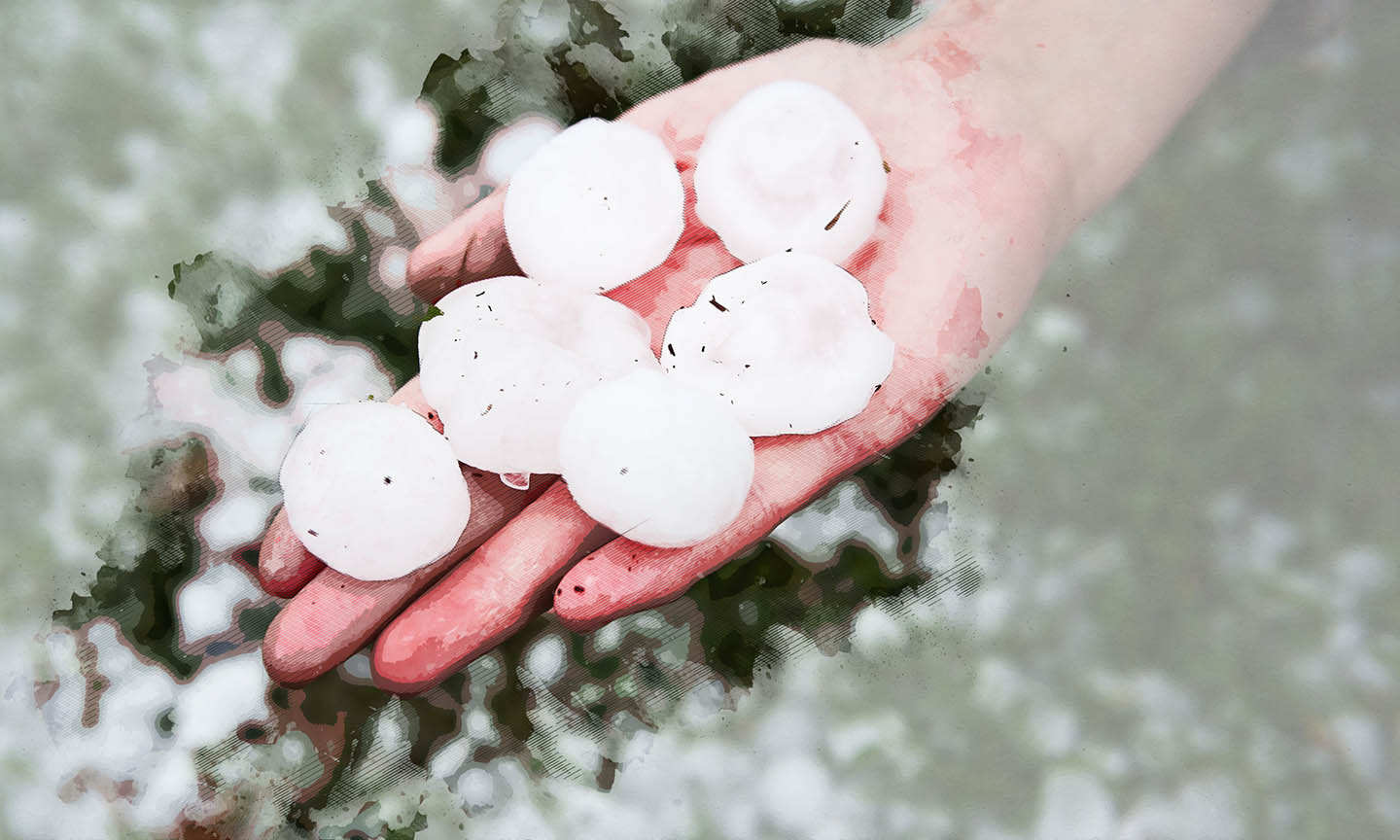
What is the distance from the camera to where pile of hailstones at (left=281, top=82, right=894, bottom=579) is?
789 mm

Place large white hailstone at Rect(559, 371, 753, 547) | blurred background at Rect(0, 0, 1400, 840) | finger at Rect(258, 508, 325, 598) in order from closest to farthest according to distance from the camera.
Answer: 1. large white hailstone at Rect(559, 371, 753, 547)
2. finger at Rect(258, 508, 325, 598)
3. blurred background at Rect(0, 0, 1400, 840)

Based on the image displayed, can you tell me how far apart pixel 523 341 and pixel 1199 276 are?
2.55 ft

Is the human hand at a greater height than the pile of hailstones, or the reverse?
the pile of hailstones

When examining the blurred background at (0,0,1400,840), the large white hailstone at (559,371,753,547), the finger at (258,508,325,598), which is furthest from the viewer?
the blurred background at (0,0,1400,840)

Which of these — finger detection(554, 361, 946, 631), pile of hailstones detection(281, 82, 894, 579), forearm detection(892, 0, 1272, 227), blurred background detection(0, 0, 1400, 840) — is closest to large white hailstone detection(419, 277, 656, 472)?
pile of hailstones detection(281, 82, 894, 579)

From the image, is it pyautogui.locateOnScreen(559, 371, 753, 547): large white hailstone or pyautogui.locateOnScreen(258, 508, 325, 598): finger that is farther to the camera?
pyautogui.locateOnScreen(258, 508, 325, 598): finger

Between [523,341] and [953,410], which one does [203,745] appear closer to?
[523,341]

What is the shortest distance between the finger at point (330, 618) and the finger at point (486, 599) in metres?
0.03

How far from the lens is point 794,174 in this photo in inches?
35.1

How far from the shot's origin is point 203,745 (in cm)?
100

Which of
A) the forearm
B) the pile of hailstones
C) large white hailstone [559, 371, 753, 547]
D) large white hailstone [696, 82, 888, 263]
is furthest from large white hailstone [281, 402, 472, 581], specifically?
the forearm

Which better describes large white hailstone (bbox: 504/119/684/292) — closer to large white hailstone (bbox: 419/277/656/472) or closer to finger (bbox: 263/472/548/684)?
large white hailstone (bbox: 419/277/656/472)

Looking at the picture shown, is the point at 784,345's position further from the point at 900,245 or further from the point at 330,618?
the point at 330,618

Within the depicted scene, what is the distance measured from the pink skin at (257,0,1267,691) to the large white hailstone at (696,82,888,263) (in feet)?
0.21
